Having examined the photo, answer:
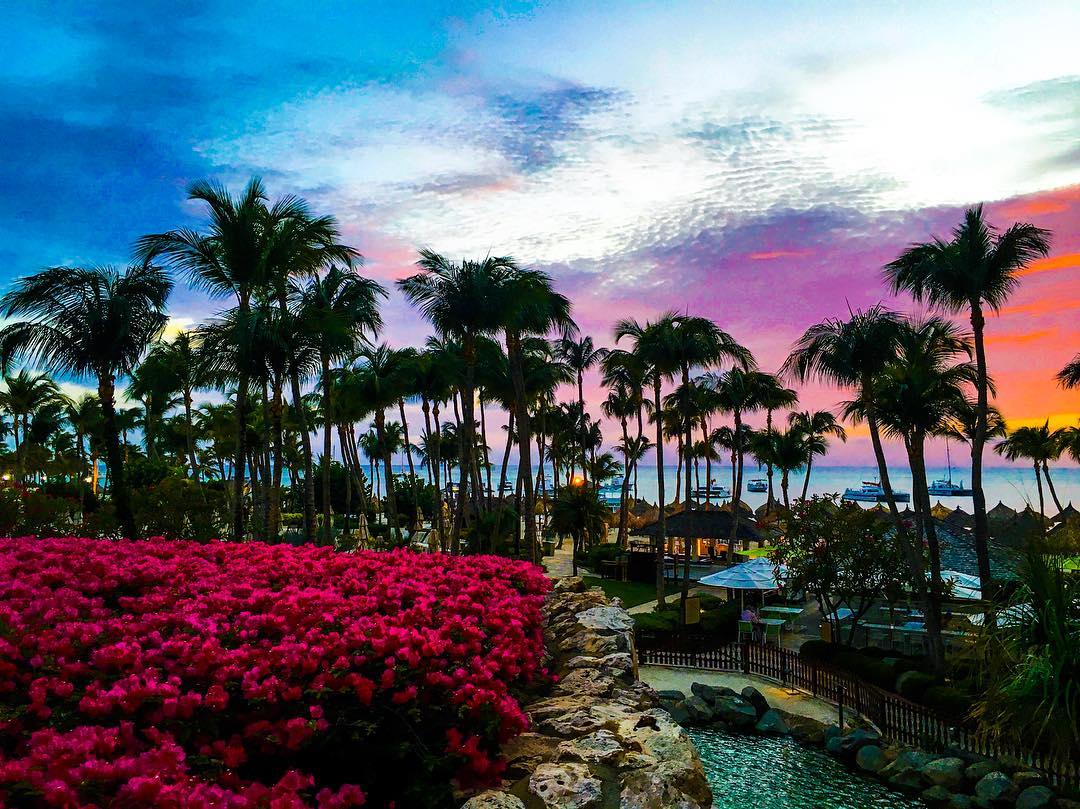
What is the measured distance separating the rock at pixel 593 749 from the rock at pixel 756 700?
1373 centimetres

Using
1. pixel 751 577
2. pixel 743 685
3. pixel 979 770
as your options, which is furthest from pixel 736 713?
pixel 751 577

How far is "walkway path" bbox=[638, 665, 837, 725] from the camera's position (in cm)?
1742

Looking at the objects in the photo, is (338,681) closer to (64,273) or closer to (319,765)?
(319,765)

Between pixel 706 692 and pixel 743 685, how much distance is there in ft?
8.31

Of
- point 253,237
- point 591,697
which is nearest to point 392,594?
point 591,697

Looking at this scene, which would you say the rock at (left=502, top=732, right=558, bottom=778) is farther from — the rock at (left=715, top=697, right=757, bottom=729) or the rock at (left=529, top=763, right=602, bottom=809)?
the rock at (left=715, top=697, right=757, bottom=729)

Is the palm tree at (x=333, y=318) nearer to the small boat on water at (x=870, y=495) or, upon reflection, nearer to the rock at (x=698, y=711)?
the rock at (x=698, y=711)

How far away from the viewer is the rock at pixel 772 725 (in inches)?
653

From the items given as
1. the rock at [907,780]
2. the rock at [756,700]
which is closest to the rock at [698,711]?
the rock at [756,700]

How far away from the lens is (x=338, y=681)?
474 centimetres

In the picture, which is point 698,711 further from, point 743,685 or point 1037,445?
point 1037,445

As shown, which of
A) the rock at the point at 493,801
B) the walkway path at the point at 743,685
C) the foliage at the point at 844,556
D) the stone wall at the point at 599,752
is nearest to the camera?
the rock at the point at 493,801

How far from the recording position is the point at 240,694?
185 inches

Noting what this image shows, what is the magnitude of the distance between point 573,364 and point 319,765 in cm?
4571
